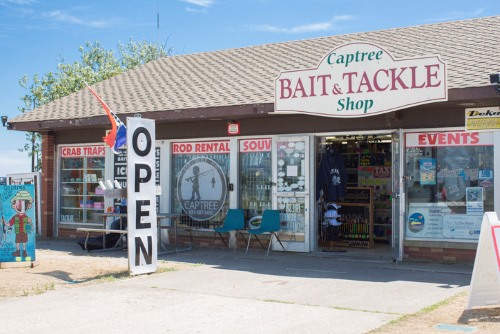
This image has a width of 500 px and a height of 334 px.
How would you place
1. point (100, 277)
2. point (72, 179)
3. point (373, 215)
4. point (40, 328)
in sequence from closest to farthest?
point (40, 328) → point (100, 277) → point (373, 215) → point (72, 179)

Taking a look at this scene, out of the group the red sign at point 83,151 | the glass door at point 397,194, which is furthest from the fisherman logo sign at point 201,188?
the glass door at point 397,194

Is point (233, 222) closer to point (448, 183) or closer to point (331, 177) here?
point (331, 177)

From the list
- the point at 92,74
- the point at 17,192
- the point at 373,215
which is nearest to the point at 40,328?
the point at 17,192

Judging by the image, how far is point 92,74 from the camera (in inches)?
1235

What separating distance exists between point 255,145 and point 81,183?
17.3 ft

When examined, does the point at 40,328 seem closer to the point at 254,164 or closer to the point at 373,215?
the point at 254,164

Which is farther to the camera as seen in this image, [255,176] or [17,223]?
[255,176]

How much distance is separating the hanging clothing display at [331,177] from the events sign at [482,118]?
3.02 metres

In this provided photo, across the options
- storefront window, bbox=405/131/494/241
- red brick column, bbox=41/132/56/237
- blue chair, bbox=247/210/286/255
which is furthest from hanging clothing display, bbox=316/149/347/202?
red brick column, bbox=41/132/56/237

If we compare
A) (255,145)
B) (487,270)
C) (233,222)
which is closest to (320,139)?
(255,145)

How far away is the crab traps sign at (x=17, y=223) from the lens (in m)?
11.1

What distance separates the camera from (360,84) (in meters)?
10.7

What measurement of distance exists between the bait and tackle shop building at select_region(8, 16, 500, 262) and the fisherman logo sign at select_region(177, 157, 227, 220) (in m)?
0.03

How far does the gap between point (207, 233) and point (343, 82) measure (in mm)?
4775
